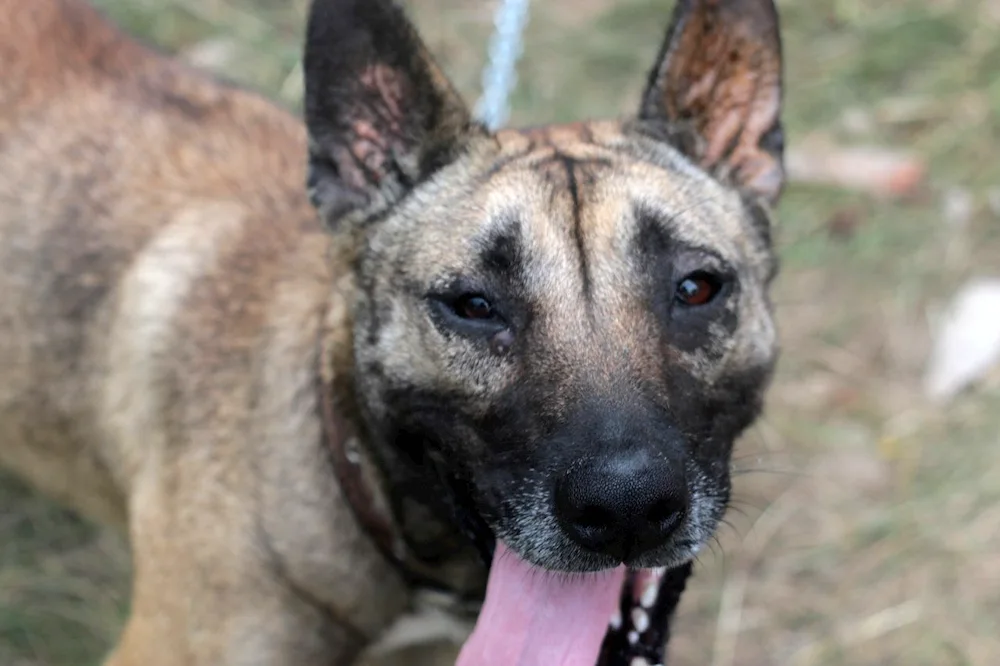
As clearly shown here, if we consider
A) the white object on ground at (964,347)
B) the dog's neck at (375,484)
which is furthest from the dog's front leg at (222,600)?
the white object on ground at (964,347)

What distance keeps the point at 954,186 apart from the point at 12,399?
4.57 metres

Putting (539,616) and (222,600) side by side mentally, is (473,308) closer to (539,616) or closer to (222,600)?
(539,616)

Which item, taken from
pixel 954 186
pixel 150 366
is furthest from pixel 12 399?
pixel 954 186

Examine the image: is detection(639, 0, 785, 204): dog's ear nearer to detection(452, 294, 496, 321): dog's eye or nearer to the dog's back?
detection(452, 294, 496, 321): dog's eye

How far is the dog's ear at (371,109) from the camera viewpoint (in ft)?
9.49

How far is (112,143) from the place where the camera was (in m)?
3.73

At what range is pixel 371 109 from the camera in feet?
9.88

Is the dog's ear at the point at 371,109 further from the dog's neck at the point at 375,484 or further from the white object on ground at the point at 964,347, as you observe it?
the white object on ground at the point at 964,347

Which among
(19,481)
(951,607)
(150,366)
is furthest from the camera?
(19,481)

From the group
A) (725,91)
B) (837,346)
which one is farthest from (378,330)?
(837,346)

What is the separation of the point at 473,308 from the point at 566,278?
0.24 m

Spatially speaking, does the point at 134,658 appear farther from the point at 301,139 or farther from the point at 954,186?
the point at 954,186

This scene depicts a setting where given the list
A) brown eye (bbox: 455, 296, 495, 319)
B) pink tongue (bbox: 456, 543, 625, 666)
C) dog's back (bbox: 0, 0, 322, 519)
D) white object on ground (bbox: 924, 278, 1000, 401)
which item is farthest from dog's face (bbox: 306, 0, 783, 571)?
white object on ground (bbox: 924, 278, 1000, 401)

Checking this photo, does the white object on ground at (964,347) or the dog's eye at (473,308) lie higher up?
the dog's eye at (473,308)
